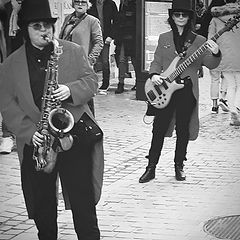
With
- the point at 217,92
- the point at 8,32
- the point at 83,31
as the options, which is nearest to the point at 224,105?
the point at 217,92

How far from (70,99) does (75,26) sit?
4.42m

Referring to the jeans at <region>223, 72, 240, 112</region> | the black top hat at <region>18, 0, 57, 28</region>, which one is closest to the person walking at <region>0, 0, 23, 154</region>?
the jeans at <region>223, 72, 240, 112</region>

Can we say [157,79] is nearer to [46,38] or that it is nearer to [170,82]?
[170,82]

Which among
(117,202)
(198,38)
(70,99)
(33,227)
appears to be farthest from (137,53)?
(70,99)

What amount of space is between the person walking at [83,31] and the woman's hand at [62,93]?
4330 millimetres

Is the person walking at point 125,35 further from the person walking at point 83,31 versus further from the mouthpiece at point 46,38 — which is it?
the mouthpiece at point 46,38

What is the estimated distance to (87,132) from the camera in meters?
5.17

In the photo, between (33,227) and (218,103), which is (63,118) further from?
(218,103)

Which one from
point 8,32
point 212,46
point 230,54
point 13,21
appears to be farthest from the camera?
point 230,54

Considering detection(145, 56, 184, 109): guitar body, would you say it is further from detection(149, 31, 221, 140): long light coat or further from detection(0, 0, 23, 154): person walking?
detection(0, 0, 23, 154): person walking

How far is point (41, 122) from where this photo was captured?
513 centimetres

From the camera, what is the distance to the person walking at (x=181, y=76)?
7863 mm

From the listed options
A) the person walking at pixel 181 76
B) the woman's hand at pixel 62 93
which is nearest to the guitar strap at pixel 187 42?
the person walking at pixel 181 76

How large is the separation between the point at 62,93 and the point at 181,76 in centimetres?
303
